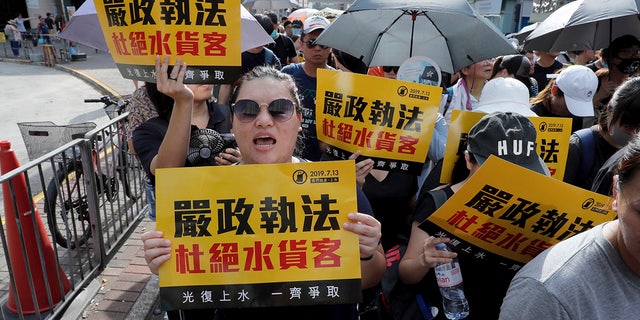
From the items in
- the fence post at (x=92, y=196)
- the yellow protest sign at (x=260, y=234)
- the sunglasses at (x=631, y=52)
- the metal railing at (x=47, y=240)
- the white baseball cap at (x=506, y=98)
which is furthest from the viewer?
the sunglasses at (x=631, y=52)

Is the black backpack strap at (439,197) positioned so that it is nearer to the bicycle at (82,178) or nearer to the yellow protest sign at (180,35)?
the yellow protest sign at (180,35)

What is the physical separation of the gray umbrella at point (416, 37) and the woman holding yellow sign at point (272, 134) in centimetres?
216

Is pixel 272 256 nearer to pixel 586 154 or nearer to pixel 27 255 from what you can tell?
pixel 586 154

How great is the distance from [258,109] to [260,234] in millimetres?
542

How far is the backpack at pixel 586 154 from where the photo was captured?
276 centimetres

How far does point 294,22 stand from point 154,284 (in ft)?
31.3

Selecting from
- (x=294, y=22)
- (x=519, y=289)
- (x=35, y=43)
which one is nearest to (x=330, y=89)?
(x=519, y=289)

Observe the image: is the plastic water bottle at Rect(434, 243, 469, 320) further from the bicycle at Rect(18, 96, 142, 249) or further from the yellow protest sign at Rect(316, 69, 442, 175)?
the bicycle at Rect(18, 96, 142, 249)

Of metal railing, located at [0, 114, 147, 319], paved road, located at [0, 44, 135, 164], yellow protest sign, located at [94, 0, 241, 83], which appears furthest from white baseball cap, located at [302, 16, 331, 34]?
paved road, located at [0, 44, 135, 164]

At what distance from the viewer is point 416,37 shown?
4016 millimetres

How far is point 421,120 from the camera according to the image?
2.60 m

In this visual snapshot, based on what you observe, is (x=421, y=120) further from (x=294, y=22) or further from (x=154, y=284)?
(x=294, y=22)

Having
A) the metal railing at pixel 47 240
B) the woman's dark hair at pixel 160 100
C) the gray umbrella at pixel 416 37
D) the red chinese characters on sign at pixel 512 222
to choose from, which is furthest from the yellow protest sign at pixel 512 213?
the metal railing at pixel 47 240

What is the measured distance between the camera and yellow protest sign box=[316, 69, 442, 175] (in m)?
2.59
